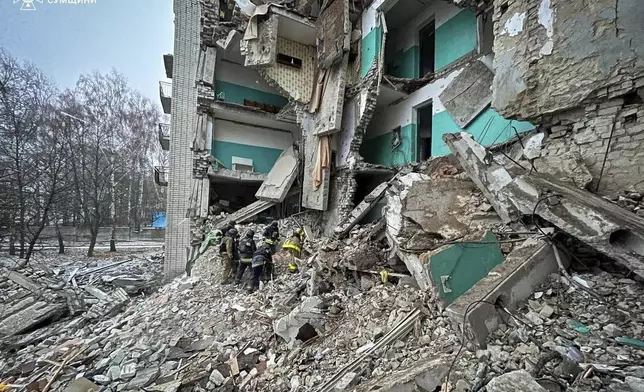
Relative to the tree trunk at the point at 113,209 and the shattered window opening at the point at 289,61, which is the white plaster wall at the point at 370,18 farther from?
the tree trunk at the point at 113,209

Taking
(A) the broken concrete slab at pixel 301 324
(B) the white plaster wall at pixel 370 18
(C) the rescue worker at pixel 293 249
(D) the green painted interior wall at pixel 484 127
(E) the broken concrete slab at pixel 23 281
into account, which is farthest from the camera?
(B) the white plaster wall at pixel 370 18

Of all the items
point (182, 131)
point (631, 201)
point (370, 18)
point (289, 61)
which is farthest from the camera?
point (182, 131)

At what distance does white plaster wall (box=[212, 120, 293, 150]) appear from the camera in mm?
10562

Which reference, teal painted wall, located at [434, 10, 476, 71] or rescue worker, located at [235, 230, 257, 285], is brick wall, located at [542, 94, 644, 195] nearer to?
teal painted wall, located at [434, 10, 476, 71]

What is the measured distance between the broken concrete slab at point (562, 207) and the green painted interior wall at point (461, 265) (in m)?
0.68

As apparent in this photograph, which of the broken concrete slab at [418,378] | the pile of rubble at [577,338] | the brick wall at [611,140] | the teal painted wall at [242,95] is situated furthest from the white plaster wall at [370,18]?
the broken concrete slab at [418,378]

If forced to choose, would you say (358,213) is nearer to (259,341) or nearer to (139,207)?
(259,341)

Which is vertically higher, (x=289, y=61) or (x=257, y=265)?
(x=289, y=61)

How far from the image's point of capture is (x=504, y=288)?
2471mm

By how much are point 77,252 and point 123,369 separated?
15.4 metres

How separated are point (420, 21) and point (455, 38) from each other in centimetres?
199

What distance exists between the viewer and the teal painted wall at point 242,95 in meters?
10.6


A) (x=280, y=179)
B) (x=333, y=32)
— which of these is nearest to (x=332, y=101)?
(x=333, y=32)

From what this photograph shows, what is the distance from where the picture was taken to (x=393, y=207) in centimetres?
448
